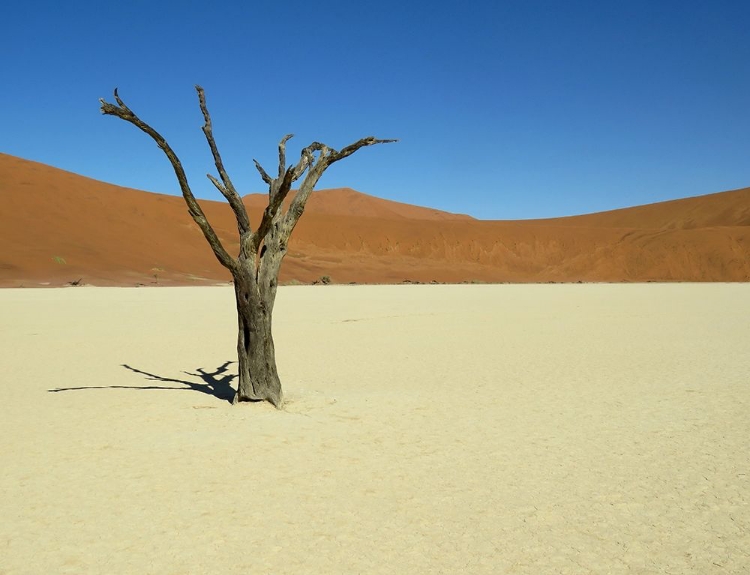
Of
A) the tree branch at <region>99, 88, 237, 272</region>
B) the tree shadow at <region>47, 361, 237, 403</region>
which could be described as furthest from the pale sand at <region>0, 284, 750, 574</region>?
the tree branch at <region>99, 88, 237, 272</region>

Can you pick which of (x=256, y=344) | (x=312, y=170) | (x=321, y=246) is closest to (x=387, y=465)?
(x=256, y=344)

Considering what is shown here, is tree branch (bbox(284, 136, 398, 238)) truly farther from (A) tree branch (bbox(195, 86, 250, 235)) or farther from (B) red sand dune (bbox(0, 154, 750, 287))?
(B) red sand dune (bbox(0, 154, 750, 287))

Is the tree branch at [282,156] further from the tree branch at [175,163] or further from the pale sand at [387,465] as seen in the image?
the pale sand at [387,465]

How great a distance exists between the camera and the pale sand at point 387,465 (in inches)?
153

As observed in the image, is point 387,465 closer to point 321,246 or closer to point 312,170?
point 312,170

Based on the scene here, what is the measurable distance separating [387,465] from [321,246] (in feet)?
207

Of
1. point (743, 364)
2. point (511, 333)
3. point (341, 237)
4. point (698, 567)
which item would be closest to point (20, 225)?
point (341, 237)

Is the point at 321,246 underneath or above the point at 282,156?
above

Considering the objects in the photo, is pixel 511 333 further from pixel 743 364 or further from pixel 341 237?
pixel 341 237

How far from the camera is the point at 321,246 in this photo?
2677 inches

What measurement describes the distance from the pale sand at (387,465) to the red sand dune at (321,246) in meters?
32.1

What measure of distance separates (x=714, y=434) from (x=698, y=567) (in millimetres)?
3085

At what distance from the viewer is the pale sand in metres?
3.89

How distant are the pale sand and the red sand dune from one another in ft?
105
